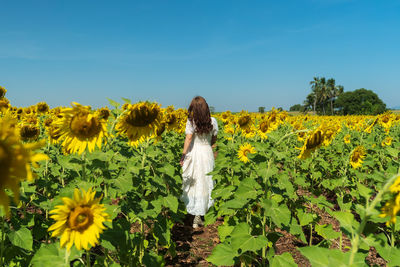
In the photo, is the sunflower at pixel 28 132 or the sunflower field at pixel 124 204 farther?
the sunflower at pixel 28 132

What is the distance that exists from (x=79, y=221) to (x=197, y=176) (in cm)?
343

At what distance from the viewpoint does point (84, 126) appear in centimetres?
194

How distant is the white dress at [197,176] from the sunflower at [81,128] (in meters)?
2.94

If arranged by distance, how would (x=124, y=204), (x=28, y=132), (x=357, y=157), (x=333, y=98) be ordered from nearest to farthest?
(x=124, y=204)
(x=28, y=132)
(x=357, y=157)
(x=333, y=98)

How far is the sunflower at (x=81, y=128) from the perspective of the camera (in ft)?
6.29

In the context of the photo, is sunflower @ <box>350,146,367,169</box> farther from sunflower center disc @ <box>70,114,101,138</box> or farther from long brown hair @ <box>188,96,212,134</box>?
sunflower center disc @ <box>70,114,101,138</box>

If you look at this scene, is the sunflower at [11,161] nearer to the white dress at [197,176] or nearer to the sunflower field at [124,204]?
the sunflower field at [124,204]

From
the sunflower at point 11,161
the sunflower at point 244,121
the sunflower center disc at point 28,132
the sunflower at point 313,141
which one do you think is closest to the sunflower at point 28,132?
the sunflower center disc at point 28,132

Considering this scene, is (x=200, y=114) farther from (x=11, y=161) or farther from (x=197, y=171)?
(x=11, y=161)

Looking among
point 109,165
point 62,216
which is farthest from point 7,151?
point 109,165

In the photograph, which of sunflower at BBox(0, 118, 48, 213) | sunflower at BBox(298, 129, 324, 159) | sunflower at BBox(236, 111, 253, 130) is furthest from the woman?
sunflower at BBox(0, 118, 48, 213)

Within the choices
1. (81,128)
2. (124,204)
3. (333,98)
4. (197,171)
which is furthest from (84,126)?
(333,98)

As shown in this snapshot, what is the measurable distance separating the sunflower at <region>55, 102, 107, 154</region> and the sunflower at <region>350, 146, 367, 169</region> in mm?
4641

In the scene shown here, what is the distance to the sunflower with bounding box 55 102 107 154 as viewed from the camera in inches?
75.4
